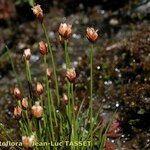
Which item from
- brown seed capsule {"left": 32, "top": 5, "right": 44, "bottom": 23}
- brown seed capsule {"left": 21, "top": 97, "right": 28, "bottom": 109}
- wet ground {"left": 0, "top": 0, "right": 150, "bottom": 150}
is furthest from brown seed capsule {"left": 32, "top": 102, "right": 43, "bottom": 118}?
wet ground {"left": 0, "top": 0, "right": 150, "bottom": 150}

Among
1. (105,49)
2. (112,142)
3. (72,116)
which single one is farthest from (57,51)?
(72,116)

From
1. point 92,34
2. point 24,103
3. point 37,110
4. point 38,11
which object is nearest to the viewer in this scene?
point 37,110

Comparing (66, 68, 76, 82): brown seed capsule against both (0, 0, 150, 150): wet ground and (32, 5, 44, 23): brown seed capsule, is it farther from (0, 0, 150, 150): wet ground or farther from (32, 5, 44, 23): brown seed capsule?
(0, 0, 150, 150): wet ground

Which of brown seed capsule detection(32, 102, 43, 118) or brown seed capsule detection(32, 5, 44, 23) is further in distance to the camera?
brown seed capsule detection(32, 5, 44, 23)

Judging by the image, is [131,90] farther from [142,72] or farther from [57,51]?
[57,51]

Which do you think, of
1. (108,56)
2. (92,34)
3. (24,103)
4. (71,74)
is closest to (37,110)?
(71,74)

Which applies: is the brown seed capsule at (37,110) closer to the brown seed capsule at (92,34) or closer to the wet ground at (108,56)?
the brown seed capsule at (92,34)

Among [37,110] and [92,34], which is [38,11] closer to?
[92,34]

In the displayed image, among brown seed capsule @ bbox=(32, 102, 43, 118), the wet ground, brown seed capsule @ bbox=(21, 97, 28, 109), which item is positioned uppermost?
brown seed capsule @ bbox=(32, 102, 43, 118)

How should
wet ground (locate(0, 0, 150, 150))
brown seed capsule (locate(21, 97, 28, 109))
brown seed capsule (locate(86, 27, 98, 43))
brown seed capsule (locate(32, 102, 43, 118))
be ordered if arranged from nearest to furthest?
1. brown seed capsule (locate(32, 102, 43, 118))
2. brown seed capsule (locate(86, 27, 98, 43))
3. brown seed capsule (locate(21, 97, 28, 109))
4. wet ground (locate(0, 0, 150, 150))
